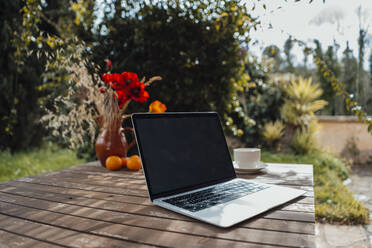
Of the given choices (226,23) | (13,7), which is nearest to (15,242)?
(226,23)

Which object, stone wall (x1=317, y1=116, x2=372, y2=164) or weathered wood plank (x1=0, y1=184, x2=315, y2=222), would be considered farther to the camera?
stone wall (x1=317, y1=116, x2=372, y2=164)

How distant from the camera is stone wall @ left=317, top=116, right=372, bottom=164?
5109 millimetres

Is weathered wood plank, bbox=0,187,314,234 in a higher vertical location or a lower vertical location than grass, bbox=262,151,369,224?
higher

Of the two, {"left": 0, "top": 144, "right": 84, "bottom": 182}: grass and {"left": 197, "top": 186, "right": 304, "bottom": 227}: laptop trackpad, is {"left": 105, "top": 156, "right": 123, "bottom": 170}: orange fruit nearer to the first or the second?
{"left": 197, "top": 186, "right": 304, "bottom": 227}: laptop trackpad

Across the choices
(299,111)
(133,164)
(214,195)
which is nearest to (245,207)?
(214,195)

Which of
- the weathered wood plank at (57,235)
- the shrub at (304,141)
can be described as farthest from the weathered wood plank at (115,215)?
the shrub at (304,141)

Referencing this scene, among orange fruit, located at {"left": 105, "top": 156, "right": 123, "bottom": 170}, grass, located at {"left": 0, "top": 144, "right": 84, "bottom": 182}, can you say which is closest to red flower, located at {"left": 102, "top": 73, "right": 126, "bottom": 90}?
orange fruit, located at {"left": 105, "top": 156, "right": 123, "bottom": 170}

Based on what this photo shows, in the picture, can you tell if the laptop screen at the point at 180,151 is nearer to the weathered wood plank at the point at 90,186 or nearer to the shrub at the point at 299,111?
the weathered wood plank at the point at 90,186

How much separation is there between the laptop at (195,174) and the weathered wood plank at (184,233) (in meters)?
0.04

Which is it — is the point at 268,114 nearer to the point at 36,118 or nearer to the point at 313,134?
the point at 313,134

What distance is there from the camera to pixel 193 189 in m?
0.99

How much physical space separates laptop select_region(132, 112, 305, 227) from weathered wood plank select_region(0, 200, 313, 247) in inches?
1.4

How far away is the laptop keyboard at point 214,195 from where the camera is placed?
83cm

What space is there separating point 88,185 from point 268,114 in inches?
179
